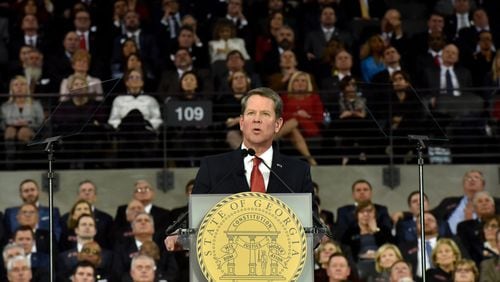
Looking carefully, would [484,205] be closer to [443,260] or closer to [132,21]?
[443,260]

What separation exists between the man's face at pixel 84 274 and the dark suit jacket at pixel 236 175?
5289 mm

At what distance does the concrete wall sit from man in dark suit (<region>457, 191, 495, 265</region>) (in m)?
1.12

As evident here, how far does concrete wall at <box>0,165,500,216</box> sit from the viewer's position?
14383mm

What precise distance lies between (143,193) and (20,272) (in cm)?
165

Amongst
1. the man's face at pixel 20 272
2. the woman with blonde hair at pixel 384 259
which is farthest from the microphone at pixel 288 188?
the man's face at pixel 20 272

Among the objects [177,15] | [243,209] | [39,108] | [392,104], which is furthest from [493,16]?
[243,209]

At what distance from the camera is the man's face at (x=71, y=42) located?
15.7 metres

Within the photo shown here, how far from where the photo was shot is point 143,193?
1347cm

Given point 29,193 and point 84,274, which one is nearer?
point 84,274

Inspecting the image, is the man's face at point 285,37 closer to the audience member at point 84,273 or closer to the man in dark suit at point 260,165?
the audience member at point 84,273

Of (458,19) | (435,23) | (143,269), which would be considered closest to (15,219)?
(143,269)

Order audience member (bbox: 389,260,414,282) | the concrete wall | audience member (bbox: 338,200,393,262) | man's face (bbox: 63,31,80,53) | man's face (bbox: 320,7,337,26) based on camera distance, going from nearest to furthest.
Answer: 1. audience member (bbox: 389,260,414,282)
2. audience member (bbox: 338,200,393,262)
3. the concrete wall
4. man's face (bbox: 63,31,80,53)
5. man's face (bbox: 320,7,337,26)

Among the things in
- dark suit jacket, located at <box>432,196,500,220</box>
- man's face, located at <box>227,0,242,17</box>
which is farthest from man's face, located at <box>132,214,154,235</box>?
man's face, located at <box>227,0,242,17</box>

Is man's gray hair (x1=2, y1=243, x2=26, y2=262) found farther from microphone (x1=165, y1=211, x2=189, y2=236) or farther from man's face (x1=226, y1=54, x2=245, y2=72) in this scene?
microphone (x1=165, y1=211, x2=189, y2=236)
